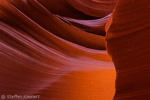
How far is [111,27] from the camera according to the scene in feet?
3.63

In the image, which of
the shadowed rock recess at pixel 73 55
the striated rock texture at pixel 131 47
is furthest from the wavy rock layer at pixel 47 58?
the striated rock texture at pixel 131 47

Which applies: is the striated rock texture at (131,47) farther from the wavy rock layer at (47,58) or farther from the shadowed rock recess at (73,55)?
the wavy rock layer at (47,58)

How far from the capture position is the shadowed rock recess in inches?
41.8

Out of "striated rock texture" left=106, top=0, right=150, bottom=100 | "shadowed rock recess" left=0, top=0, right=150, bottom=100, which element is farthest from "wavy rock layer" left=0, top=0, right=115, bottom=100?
"striated rock texture" left=106, top=0, right=150, bottom=100

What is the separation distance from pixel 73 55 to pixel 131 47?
1.76 metres

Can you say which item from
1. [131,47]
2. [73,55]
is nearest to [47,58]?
[73,55]

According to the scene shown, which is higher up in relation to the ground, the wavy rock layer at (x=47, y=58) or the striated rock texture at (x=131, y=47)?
the wavy rock layer at (x=47, y=58)

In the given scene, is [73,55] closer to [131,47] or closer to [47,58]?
[47,58]

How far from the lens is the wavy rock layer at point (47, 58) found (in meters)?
2.07

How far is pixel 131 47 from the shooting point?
108 cm

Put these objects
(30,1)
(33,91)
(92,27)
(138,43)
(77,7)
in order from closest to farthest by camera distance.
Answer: (138,43) → (33,91) → (30,1) → (92,27) → (77,7)

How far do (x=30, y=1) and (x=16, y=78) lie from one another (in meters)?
1.37

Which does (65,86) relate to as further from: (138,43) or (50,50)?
(138,43)

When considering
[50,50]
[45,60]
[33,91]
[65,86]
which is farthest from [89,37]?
[33,91]
